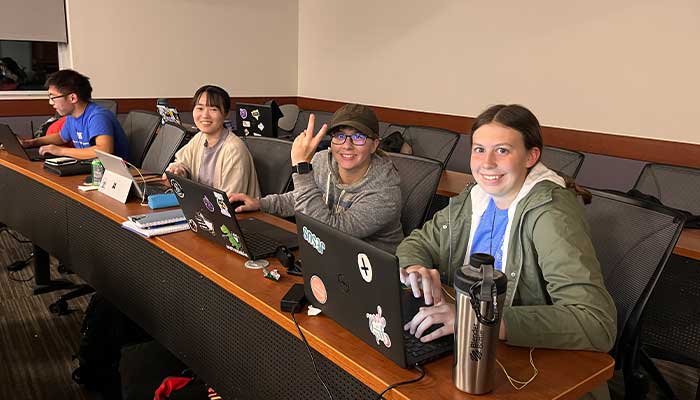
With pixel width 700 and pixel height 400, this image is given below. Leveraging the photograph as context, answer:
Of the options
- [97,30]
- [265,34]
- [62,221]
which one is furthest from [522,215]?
[265,34]

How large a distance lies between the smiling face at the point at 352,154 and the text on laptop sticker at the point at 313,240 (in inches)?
28.9

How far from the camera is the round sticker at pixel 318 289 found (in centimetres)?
115

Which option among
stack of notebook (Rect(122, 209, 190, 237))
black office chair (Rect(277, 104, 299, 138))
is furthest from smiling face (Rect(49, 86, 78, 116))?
black office chair (Rect(277, 104, 299, 138))

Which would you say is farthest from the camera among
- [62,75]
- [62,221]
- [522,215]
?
[62,75]

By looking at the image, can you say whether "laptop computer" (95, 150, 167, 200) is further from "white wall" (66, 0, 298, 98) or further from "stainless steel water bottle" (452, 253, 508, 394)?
"white wall" (66, 0, 298, 98)

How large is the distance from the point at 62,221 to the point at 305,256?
5.47ft

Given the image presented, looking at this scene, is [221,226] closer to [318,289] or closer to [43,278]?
[318,289]

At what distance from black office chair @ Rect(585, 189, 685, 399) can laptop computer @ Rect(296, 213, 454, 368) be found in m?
0.58

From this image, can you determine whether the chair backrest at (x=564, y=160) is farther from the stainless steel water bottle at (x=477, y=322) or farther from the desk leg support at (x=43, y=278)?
the desk leg support at (x=43, y=278)

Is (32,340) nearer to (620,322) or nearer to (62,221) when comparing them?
(62,221)

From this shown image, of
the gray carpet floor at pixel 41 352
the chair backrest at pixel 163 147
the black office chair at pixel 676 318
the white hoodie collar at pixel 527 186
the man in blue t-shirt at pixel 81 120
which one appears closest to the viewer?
the white hoodie collar at pixel 527 186

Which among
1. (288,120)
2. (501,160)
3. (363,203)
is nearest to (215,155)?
(363,203)

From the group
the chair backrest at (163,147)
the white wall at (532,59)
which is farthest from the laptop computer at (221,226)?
the white wall at (532,59)

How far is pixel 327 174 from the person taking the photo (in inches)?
78.0
